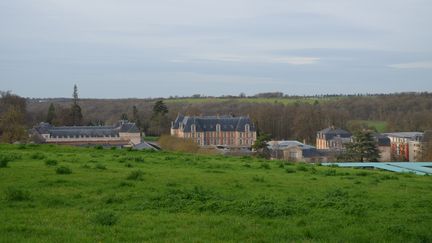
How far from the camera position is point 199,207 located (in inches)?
419

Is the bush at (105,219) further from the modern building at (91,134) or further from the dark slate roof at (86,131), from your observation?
the dark slate roof at (86,131)

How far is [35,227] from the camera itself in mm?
8383

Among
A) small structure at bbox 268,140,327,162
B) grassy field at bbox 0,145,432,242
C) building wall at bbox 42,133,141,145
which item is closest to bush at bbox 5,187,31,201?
grassy field at bbox 0,145,432,242

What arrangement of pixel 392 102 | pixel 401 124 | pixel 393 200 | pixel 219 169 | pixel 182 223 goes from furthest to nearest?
pixel 392 102
pixel 401 124
pixel 219 169
pixel 393 200
pixel 182 223

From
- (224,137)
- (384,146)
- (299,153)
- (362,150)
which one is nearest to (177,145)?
(299,153)

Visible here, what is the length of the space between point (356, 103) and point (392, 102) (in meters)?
10.2

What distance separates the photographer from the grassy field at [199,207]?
27.5ft

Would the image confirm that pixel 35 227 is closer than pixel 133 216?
Yes

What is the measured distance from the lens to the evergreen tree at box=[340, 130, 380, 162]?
182ft

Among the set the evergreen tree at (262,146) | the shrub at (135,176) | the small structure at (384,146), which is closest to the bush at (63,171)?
the shrub at (135,176)

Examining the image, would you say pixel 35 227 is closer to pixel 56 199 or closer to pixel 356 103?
pixel 56 199

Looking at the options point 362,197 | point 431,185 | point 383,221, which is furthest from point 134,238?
point 431,185

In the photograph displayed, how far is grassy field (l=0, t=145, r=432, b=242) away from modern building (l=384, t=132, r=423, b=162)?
6106 cm

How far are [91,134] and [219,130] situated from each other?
22307 millimetres
